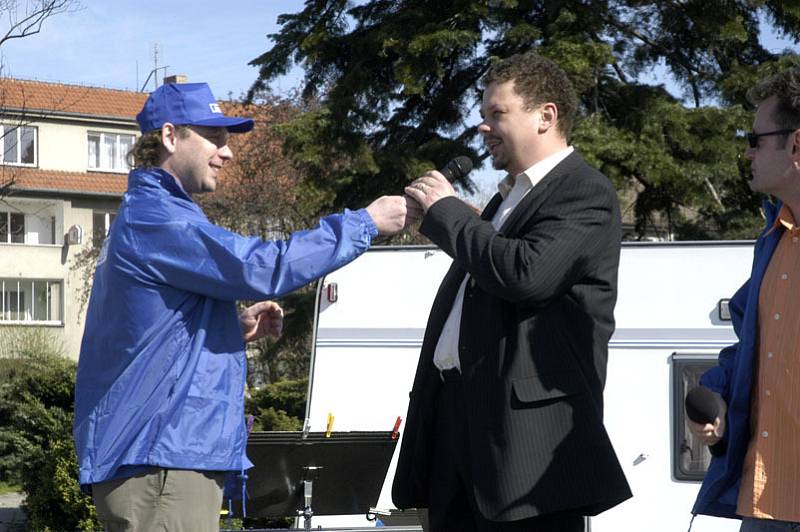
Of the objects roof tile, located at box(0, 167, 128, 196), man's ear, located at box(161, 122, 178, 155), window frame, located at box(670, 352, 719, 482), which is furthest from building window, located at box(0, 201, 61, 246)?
man's ear, located at box(161, 122, 178, 155)

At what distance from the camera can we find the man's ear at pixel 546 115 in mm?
3459

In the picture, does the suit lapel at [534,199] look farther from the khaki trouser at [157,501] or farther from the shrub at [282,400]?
the shrub at [282,400]

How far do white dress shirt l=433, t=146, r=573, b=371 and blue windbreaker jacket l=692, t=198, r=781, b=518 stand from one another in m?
0.64

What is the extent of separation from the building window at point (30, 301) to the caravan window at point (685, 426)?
39321 millimetres

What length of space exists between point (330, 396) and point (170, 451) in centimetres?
516

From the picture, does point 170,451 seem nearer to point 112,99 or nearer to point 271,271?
point 271,271

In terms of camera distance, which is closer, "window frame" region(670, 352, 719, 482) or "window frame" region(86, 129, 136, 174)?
"window frame" region(670, 352, 719, 482)

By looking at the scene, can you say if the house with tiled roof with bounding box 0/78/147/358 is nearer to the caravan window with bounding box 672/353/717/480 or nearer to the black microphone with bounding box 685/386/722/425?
the caravan window with bounding box 672/353/717/480

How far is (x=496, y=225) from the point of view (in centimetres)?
353

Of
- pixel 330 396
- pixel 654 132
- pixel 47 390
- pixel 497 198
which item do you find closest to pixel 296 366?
pixel 47 390

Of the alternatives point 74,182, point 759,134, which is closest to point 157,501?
point 759,134

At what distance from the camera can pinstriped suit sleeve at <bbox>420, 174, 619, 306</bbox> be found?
3.17m

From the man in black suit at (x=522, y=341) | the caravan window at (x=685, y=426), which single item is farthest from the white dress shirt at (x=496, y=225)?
the caravan window at (x=685, y=426)

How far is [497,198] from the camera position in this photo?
148 inches
